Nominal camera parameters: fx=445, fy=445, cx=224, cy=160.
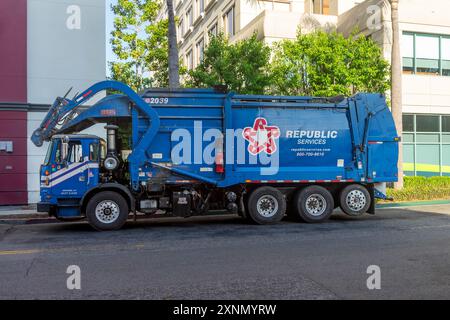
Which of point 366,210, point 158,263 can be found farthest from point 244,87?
point 158,263

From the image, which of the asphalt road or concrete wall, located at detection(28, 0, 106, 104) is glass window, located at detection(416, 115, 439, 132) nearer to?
the asphalt road

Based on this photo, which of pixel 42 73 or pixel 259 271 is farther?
pixel 42 73

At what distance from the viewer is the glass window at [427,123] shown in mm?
22928

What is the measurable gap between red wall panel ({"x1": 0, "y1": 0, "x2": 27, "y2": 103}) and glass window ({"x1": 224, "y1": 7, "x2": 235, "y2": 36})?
55.3 ft

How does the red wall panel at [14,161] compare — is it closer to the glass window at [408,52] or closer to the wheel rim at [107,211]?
the wheel rim at [107,211]

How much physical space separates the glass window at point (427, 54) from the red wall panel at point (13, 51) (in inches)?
728

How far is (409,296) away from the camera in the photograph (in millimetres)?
5480

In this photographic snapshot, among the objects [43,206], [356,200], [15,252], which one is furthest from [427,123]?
[15,252]

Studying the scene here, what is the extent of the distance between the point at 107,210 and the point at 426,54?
18884 mm

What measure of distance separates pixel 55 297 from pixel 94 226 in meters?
5.58

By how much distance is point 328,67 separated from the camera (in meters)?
17.8

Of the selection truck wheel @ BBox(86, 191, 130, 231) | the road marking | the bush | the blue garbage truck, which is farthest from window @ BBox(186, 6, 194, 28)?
the road marking

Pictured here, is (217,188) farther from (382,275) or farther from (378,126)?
(382,275)

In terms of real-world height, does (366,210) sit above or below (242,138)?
below
